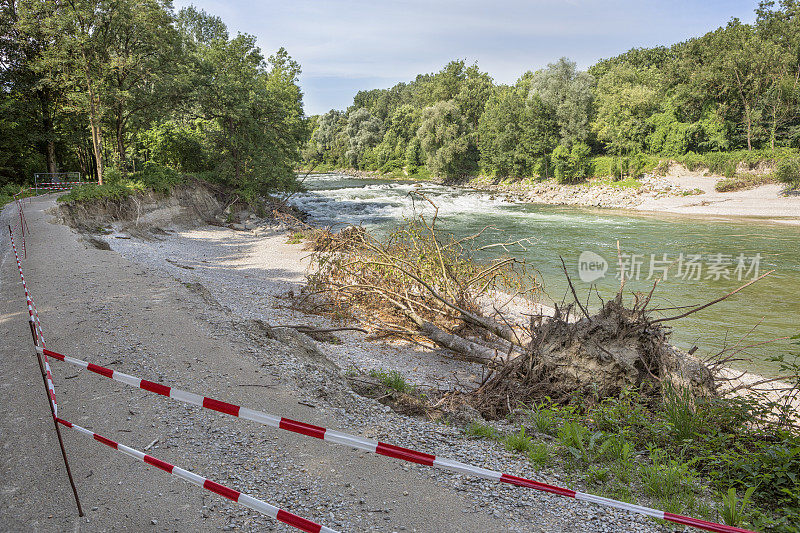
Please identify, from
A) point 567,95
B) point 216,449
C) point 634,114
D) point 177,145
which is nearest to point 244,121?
point 177,145

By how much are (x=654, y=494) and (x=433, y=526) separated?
1827mm

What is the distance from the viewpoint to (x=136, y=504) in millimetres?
3418

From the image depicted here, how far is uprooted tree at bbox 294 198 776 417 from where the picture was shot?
5.97 meters

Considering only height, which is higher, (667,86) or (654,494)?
(667,86)

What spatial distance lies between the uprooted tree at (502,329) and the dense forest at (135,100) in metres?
18.4

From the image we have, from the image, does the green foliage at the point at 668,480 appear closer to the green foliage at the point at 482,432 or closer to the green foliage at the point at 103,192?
the green foliage at the point at 482,432

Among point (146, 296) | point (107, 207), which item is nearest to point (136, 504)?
point (146, 296)

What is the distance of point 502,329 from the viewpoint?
887 centimetres

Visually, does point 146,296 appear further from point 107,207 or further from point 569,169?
point 569,169

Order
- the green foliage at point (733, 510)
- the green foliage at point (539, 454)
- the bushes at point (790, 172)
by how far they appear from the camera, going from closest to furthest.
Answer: the green foliage at point (733, 510) → the green foliage at point (539, 454) → the bushes at point (790, 172)

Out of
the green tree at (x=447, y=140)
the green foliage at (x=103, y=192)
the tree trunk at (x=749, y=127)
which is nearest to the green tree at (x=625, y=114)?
the tree trunk at (x=749, y=127)

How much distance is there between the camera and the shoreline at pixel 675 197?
103 ft

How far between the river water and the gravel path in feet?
10.5

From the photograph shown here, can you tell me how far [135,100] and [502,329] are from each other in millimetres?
24557
